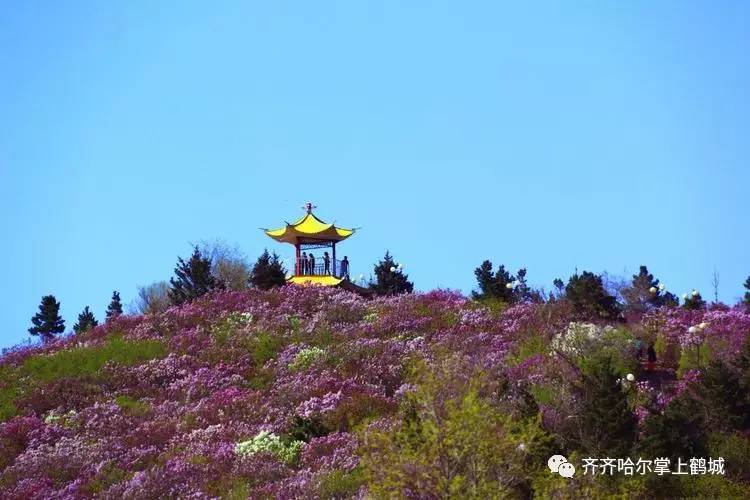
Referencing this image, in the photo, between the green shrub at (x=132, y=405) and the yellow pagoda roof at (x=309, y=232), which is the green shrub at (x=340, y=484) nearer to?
the green shrub at (x=132, y=405)

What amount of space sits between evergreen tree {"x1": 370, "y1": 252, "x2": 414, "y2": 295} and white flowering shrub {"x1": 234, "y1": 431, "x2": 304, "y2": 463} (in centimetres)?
2043

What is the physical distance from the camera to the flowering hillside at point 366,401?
432 inches

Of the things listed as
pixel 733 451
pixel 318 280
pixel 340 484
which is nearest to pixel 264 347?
pixel 340 484

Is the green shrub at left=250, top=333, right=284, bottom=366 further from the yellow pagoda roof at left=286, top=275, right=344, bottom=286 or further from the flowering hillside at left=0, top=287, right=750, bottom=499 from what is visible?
the yellow pagoda roof at left=286, top=275, right=344, bottom=286

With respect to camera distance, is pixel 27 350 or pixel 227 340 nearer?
pixel 227 340

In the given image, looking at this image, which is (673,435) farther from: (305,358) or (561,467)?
(305,358)

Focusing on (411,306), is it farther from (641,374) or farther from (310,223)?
(310,223)

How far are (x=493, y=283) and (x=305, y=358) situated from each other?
11.4m

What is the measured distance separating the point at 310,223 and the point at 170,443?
24498 millimetres

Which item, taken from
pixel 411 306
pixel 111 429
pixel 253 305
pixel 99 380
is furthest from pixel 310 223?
pixel 111 429

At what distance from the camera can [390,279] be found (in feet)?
132

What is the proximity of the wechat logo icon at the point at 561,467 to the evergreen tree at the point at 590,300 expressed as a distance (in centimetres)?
1454

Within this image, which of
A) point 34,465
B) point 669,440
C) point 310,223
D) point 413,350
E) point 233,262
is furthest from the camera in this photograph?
point 233,262

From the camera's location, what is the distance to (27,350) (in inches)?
1300
